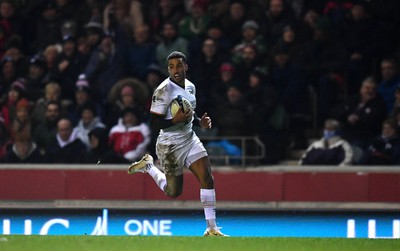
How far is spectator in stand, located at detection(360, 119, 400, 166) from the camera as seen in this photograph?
48.6 ft

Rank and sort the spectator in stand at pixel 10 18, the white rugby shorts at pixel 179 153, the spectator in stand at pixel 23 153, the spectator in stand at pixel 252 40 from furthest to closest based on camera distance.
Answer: the spectator in stand at pixel 10 18 < the spectator in stand at pixel 252 40 < the spectator in stand at pixel 23 153 < the white rugby shorts at pixel 179 153

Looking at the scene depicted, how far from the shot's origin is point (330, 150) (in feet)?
49.5

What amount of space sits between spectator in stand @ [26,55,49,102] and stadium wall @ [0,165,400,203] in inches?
90.2

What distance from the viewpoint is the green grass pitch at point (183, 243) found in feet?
32.9

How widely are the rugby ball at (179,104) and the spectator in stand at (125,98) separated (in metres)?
3.96

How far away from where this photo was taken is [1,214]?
1465cm

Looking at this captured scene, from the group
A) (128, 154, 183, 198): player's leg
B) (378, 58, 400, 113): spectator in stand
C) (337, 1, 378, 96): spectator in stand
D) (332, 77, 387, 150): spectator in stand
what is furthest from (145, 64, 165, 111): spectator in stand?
(128, 154, 183, 198): player's leg

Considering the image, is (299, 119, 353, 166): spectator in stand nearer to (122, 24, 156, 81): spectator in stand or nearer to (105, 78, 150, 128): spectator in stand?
(105, 78, 150, 128): spectator in stand

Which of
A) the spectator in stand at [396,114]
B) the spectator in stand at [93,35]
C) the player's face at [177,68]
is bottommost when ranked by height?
the spectator in stand at [396,114]

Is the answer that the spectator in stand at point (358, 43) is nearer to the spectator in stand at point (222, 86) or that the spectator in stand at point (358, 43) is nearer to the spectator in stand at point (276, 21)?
the spectator in stand at point (276, 21)

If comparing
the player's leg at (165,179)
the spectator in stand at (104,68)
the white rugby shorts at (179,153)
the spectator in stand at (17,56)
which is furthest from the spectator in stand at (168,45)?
the white rugby shorts at (179,153)

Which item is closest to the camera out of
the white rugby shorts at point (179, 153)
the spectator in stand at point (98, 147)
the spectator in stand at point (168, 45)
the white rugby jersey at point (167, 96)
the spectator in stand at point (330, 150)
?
the white rugby jersey at point (167, 96)

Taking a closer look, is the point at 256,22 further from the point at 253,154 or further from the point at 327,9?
the point at 253,154

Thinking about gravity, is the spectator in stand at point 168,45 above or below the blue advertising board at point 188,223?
above
